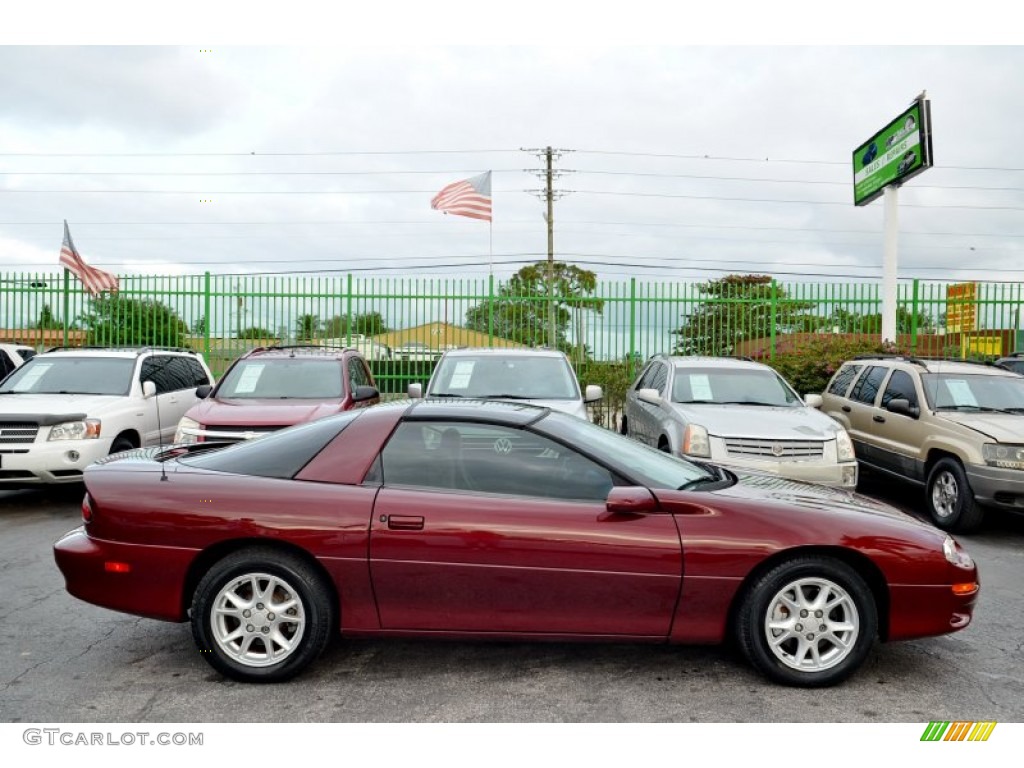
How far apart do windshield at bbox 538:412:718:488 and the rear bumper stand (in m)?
1.92

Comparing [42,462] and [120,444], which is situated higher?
[120,444]

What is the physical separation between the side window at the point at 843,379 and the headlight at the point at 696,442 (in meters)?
3.84

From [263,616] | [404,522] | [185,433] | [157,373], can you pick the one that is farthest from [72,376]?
[404,522]

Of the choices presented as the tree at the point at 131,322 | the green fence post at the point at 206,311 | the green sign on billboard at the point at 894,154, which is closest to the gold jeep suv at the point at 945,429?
the green sign on billboard at the point at 894,154

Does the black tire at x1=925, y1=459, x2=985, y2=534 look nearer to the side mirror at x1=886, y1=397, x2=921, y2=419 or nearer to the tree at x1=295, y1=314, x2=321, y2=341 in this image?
the side mirror at x1=886, y1=397, x2=921, y2=419

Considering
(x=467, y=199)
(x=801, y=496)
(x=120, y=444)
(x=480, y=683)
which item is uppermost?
(x=467, y=199)

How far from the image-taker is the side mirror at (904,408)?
8.70 meters

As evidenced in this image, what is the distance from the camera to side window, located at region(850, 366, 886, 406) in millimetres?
9876

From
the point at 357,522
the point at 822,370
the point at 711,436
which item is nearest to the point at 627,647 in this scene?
the point at 357,522

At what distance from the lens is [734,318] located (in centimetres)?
1599

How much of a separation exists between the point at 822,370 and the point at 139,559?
12166 millimetres

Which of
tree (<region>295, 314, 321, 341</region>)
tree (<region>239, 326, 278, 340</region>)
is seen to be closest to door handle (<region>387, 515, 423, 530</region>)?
tree (<region>295, 314, 321, 341</region>)

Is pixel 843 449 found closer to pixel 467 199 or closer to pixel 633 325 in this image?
pixel 633 325

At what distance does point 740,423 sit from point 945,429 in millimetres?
2022
